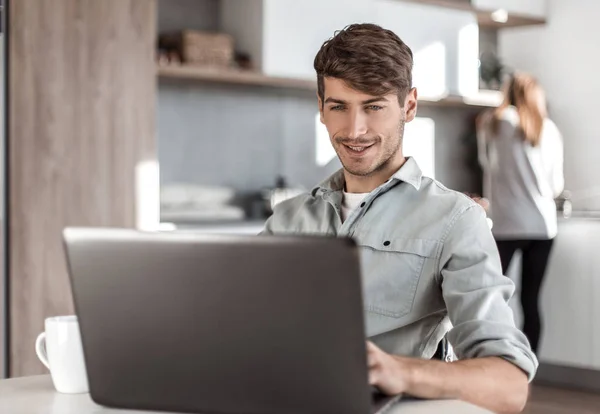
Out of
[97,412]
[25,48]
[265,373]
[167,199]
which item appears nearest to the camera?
[265,373]

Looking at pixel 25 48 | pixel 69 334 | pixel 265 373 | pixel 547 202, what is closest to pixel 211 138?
pixel 25 48

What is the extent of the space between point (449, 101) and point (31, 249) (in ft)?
8.69

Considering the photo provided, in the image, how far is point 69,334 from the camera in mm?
1455

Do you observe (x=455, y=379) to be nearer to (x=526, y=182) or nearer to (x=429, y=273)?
(x=429, y=273)

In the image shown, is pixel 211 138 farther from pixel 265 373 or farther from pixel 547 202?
pixel 265 373

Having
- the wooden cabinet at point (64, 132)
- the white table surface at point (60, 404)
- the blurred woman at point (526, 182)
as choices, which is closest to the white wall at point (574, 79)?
the blurred woman at point (526, 182)

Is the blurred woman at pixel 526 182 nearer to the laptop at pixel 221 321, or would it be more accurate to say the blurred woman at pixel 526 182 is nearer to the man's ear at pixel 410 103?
the man's ear at pixel 410 103

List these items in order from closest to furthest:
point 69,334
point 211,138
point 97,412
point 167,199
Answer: point 97,412 → point 69,334 → point 167,199 → point 211,138

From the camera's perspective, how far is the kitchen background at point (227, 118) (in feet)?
12.3

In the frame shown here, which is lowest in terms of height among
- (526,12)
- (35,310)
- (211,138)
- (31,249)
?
(35,310)

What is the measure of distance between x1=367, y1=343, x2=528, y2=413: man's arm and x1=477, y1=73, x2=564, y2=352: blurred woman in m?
3.47

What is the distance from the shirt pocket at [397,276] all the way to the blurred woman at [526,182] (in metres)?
3.26

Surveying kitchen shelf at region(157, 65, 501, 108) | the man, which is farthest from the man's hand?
kitchen shelf at region(157, 65, 501, 108)

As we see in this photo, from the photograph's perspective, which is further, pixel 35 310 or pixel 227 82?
pixel 227 82
